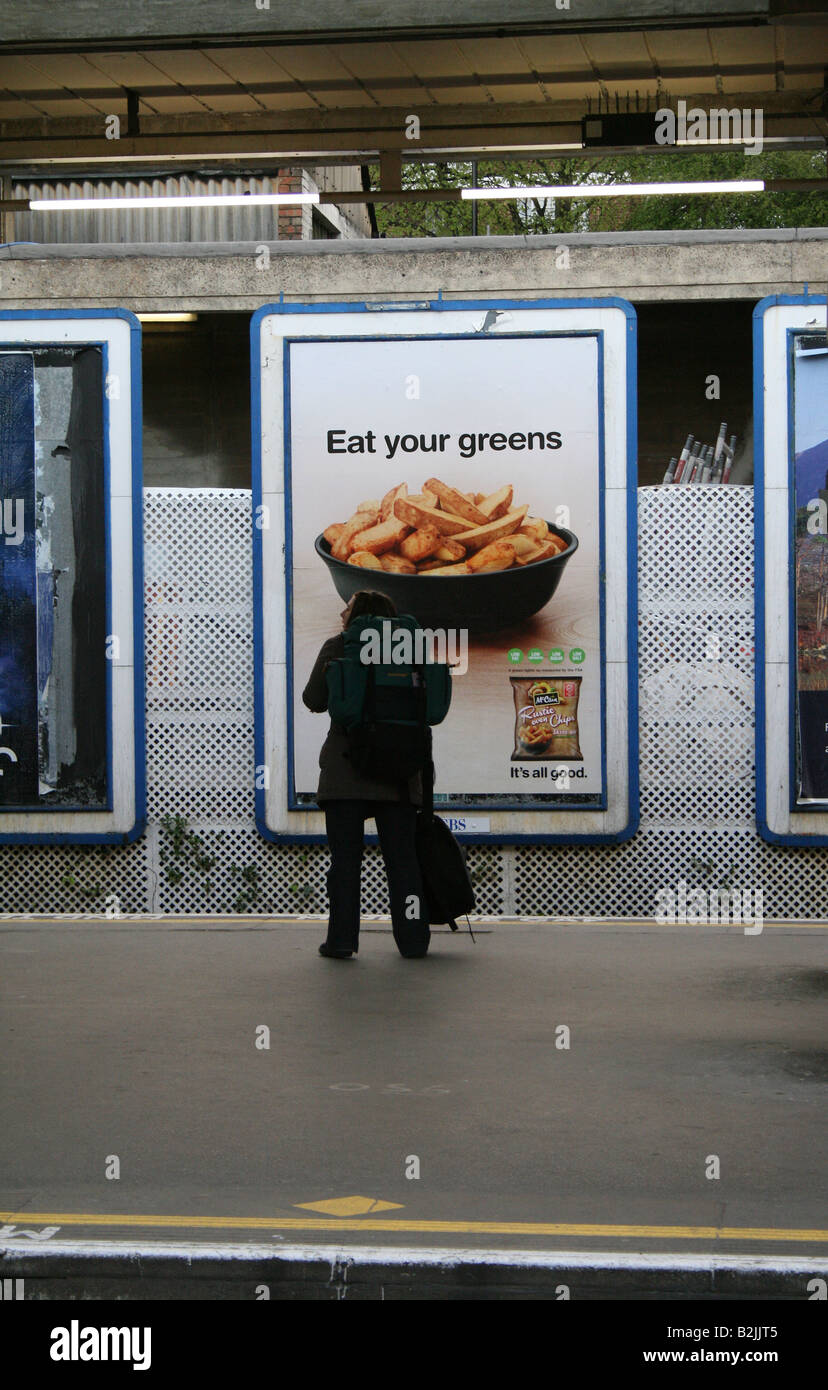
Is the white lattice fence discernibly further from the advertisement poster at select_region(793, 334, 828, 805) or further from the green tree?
the green tree

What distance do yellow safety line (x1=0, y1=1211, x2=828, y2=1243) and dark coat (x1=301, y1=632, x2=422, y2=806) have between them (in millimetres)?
4211

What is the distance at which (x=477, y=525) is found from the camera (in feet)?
36.7

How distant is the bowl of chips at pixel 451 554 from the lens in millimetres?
11156

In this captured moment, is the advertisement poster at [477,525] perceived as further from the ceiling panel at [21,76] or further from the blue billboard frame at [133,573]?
the ceiling panel at [21,76]

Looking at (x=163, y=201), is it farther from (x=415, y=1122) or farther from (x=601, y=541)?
(x=415, y=1122)

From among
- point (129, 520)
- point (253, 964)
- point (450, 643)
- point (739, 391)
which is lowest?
point (253, 964)

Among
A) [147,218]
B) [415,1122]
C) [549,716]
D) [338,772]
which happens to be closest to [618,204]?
[147,218]

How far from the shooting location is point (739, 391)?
13.2 m

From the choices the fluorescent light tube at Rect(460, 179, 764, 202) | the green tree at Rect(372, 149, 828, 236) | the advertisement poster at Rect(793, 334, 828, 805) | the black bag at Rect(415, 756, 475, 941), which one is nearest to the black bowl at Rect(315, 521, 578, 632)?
the advertisement poster at Rect(793, 334, 828, 805)

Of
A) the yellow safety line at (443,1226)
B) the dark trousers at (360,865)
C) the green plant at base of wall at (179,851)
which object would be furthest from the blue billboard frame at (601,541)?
the yellow safety line at (443,1226)

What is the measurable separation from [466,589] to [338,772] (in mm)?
2696

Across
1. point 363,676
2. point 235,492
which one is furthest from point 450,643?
point 363,676

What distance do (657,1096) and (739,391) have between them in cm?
818

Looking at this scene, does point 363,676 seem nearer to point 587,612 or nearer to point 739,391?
point 587,612
